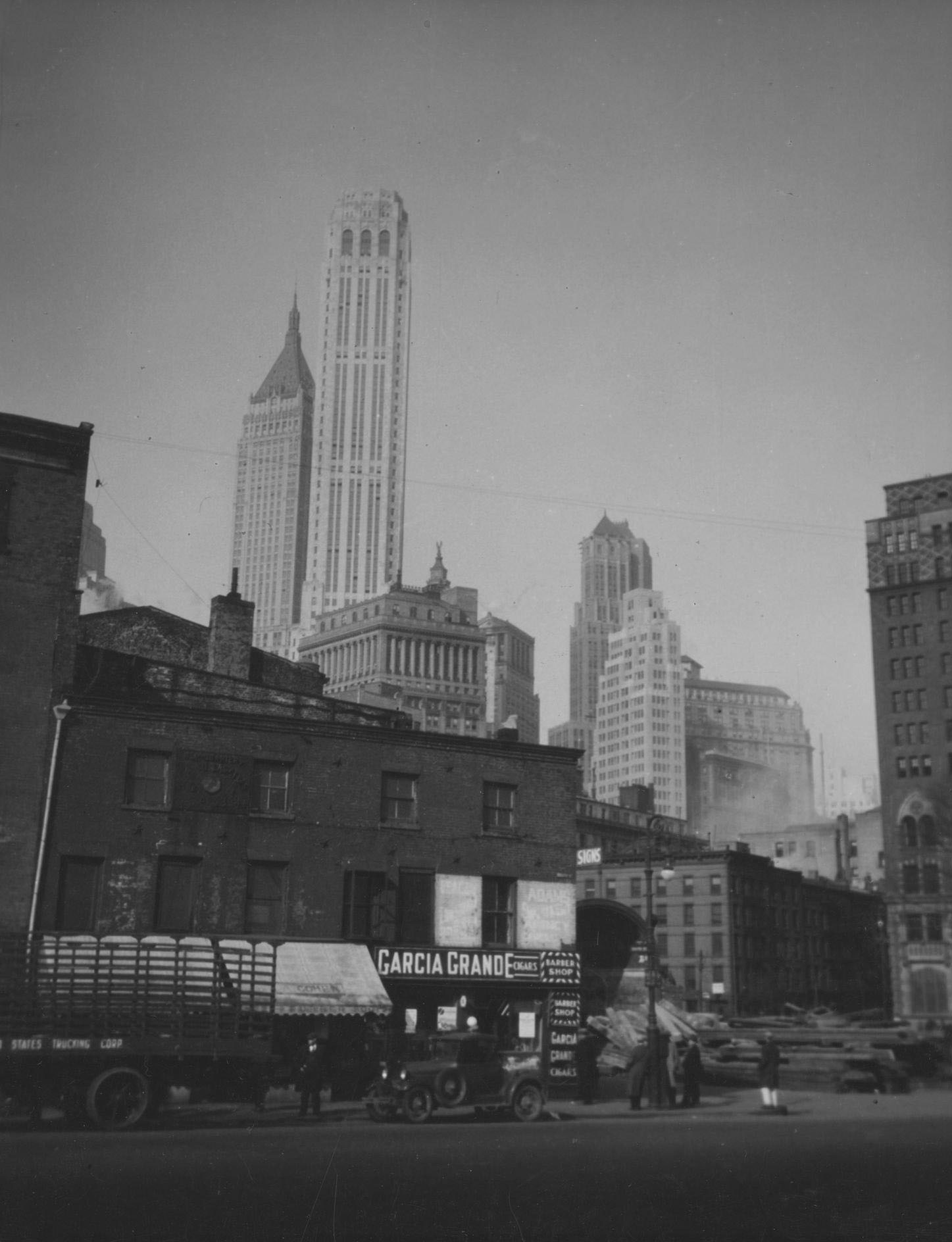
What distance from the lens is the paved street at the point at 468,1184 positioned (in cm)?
1155

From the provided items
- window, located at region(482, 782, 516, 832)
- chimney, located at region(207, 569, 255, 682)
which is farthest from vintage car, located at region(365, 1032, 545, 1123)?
chimney, located at region(207, 569, 255, 682)

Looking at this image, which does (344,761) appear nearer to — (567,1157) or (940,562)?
(567,1157)

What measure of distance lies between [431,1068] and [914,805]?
278ft

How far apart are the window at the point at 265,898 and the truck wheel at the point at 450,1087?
28.2ft

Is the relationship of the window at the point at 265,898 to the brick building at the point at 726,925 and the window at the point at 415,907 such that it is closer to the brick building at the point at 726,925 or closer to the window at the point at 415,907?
the window at the point at 415,907

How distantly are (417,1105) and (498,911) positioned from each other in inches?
435

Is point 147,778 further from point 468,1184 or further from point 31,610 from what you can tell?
point 468,1184

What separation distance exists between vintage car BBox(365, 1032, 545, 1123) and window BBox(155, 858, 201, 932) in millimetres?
8283

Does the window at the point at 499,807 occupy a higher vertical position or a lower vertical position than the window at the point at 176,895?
higher

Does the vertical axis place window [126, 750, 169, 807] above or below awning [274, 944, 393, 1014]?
above

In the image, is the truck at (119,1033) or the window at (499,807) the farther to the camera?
the window at (499,807)

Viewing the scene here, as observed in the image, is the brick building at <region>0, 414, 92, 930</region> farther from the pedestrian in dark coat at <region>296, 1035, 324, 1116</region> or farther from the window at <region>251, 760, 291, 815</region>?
the pedestrian in dark coat at <region>296, 1035, 324, 1116</region>

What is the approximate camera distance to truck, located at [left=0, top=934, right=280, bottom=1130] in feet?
63.0

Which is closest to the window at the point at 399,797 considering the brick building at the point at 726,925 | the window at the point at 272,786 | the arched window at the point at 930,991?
the window at the point at 272,786
